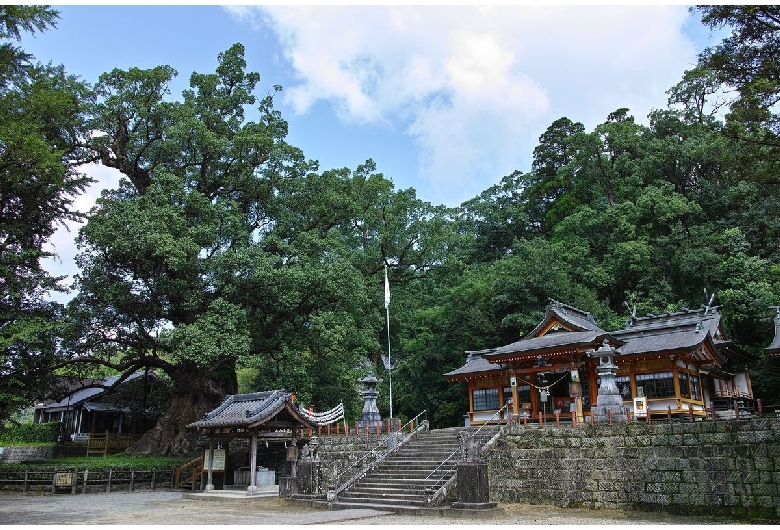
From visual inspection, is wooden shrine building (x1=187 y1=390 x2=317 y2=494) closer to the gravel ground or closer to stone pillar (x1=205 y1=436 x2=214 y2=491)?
stone pillar (x1=205 y1=436 x2=214 y2=491)

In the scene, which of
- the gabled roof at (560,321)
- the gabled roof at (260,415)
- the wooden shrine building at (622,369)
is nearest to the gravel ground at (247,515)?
the gabled roof at (260,415)

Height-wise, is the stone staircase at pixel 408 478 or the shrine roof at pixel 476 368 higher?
the shrine roof at pixel 476 368

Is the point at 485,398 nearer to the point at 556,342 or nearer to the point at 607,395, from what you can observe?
the point at 556,342

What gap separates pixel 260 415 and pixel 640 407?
1291 centimetres

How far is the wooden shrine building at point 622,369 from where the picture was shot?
1973 cm

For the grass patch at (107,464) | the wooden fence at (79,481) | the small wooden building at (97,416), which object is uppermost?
the small wooden building at (97,416)

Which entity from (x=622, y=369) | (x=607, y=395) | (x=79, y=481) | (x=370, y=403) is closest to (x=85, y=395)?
(x=79, y=481)

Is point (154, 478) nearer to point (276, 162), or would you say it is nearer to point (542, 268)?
point (276, 162)

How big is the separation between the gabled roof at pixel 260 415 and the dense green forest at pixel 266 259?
9.01ft

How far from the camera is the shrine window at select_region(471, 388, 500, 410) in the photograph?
955 inches

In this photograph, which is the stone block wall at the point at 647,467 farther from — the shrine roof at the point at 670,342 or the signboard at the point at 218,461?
the signboard at the point at 218,461

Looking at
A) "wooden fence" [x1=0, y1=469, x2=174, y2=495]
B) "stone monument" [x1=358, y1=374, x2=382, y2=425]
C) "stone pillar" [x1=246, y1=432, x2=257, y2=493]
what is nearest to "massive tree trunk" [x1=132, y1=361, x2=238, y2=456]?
"wooden fence" [x1=0, y1=469, x2=174, y2=495]

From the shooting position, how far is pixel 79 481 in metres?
20.0

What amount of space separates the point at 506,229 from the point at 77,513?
127 ft
